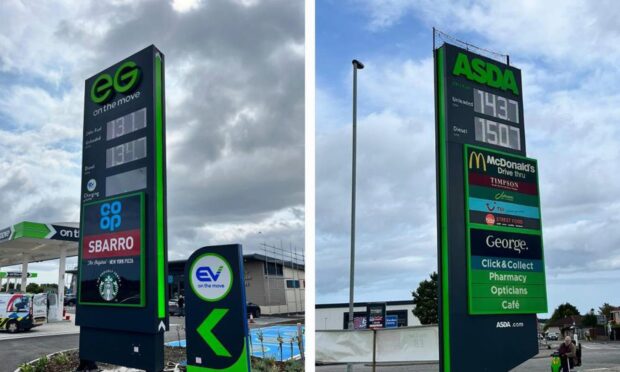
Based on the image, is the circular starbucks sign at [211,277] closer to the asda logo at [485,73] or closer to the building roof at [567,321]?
the asda logo at [485,73]

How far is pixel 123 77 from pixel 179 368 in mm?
6521

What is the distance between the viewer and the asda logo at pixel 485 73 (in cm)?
912

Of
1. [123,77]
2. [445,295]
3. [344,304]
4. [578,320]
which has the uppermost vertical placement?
[123,77]

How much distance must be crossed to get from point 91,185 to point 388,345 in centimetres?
869

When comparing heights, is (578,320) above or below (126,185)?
below

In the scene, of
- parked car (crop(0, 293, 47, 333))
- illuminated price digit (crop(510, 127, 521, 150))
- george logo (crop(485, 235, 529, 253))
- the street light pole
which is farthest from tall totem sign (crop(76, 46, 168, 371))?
parked car (crop(0, 293, 47, 333))

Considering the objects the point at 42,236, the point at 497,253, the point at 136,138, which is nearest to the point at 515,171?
the point at 497,253

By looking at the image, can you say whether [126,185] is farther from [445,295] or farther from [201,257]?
[445,295]

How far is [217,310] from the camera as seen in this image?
729cm

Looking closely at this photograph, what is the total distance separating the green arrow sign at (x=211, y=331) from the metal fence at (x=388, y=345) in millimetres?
8518

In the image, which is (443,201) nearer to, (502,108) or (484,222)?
(484,222)

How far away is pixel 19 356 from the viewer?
1614cm

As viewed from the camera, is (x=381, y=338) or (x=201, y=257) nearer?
(x=201, y=257)

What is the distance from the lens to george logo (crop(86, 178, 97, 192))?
35.1 feet
